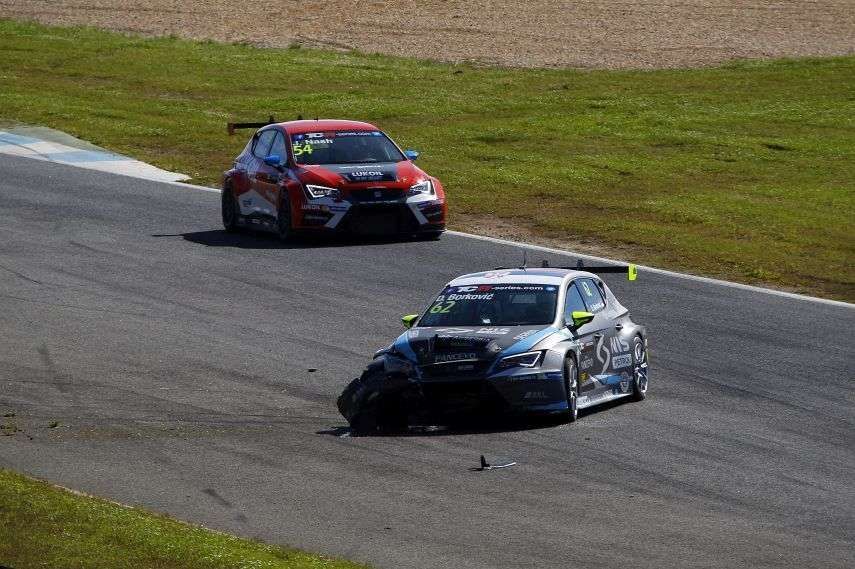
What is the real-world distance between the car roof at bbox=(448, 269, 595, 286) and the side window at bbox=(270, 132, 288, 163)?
28.0 feet

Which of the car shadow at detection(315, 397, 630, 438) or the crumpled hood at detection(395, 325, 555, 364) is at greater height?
the crumpled hood at detection(395, 325, 555, 364)

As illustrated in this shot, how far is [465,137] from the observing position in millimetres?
34938

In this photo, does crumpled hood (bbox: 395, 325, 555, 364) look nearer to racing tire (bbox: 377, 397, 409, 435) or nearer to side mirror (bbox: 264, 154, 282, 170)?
racing tire (bbox: 377, 397, 409, 435)

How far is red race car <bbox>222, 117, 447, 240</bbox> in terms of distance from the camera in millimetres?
22656

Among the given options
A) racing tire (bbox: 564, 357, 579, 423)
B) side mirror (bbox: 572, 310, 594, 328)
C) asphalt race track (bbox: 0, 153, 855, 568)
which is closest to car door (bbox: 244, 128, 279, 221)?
asphalt race track (bbox: 0, 153, 855, 568)

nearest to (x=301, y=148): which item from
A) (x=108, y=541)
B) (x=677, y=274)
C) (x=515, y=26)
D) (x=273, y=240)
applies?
(x=273, y=240)

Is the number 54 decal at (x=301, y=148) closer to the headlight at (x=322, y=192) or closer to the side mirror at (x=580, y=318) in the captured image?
the headlight at (x=322, y=192)

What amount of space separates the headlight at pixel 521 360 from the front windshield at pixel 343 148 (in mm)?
10189

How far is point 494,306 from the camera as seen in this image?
14.6m

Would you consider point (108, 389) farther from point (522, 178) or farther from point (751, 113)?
point (751, 113)

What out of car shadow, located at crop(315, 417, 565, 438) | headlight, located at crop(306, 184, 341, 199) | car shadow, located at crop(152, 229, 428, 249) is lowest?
car shadow, located at crop(152, 229, 428, 249)

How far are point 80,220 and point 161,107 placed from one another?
13743 mm

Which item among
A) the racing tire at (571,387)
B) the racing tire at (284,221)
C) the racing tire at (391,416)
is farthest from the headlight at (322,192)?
the racing tire at (391,416)

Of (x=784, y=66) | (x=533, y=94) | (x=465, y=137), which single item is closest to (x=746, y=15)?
(x=784, y=66)
